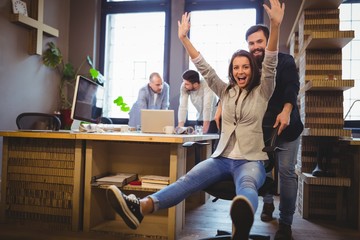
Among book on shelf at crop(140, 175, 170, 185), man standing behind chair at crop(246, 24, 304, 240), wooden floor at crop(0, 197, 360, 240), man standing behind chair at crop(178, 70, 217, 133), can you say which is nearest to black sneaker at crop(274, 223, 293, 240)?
man standing behind chair at crop(246, 24, 304, 240)

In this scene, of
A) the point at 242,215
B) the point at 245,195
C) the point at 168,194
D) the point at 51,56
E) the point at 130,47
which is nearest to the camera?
the point at 242,215

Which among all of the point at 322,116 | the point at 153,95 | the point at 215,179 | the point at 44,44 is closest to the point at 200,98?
the point at 153,95

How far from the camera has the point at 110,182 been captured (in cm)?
210

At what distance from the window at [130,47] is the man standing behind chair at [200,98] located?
145 centimetres

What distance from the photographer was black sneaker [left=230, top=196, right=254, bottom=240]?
123 centimetres

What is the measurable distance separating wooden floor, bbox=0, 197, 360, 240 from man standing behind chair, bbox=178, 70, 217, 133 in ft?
3.27

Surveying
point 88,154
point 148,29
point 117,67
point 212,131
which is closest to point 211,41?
point 148,29

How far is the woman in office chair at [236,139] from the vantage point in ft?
4.79

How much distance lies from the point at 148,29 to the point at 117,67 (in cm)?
78

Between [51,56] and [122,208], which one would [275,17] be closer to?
[122,208]

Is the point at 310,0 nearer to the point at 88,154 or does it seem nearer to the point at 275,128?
the point at 275,128

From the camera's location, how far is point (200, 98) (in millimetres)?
3604

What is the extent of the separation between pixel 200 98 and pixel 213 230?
168cm

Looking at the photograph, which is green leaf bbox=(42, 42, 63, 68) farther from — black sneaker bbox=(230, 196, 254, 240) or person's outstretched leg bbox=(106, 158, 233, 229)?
black sneaker bbox=(230, 196, 254, 240)
